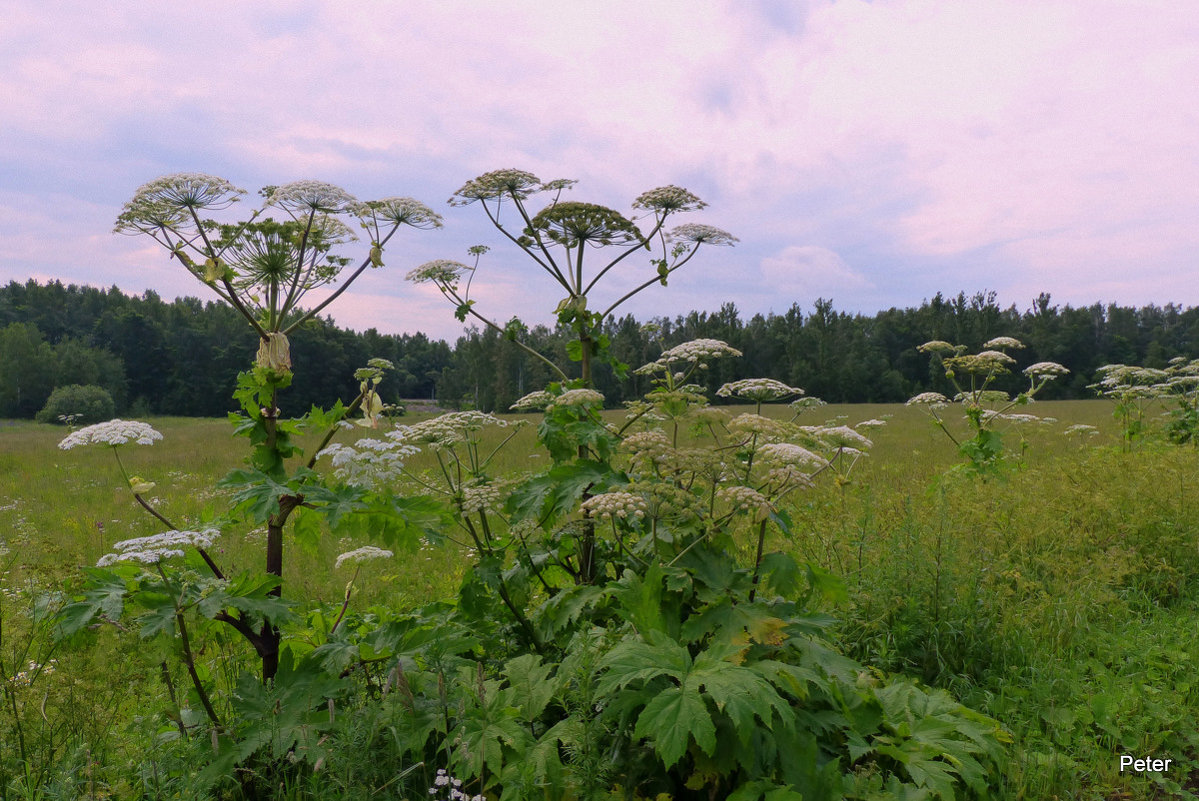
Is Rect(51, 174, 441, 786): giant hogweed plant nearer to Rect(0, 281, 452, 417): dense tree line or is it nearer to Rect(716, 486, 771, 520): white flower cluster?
Rect(716, 486, 771, 520): white flower cluster

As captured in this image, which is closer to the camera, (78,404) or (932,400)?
(932,400)

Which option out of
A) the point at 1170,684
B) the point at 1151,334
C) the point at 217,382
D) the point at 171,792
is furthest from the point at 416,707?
the point at 1151,334

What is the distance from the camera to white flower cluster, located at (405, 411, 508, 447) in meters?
4.20

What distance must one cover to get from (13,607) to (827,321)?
111131 mm

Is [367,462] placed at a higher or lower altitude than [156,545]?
higher

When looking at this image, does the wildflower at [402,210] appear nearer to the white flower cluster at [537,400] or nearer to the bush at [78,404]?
the white flower cluster at [537,400]

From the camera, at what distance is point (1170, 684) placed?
4.96 metres

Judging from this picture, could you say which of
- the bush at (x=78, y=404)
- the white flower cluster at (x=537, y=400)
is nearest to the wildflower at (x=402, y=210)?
the white flower cluster at (x=537, y=400)

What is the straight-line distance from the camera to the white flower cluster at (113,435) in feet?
11.1

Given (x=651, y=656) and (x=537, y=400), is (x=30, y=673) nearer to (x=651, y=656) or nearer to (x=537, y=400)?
(x=537, y=400)

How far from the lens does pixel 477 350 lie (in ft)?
307

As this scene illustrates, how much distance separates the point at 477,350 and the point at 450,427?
91.2m

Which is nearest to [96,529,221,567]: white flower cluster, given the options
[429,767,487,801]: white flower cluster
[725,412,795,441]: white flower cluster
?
[429,767,487,801]: white flower cluster

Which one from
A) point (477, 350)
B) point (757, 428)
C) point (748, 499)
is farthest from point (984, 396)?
point (477, 350)
